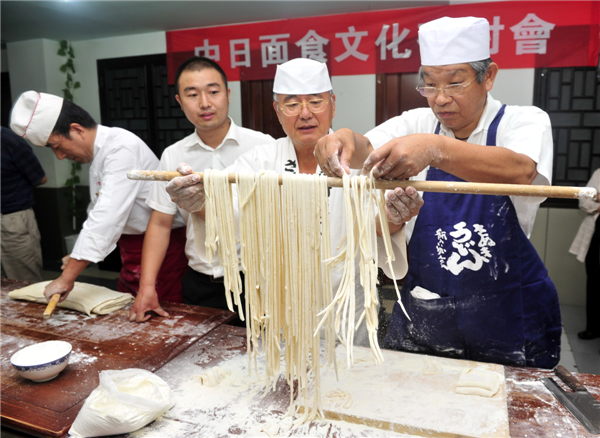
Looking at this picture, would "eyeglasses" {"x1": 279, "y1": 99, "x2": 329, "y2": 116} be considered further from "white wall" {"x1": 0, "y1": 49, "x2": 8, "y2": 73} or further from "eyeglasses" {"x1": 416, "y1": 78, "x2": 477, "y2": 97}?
"white wall" {"x1": 0, "y1": 49, "x2": 8, "y2": 73}

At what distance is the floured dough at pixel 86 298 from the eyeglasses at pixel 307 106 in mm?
1508

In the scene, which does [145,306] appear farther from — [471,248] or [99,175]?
[471,248]

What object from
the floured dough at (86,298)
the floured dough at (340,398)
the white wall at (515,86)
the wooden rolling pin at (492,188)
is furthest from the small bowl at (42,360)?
the white wall at (515,86)

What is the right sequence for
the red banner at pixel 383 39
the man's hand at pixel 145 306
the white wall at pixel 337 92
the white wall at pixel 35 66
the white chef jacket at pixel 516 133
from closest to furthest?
1. the white chef jacket at pixel 516 133
2. the man's hand at pixel 145 306
3. the red banner at pixel 383 39
4. the white wall at pixel 337 92
5. the white wall at pixel 35 66

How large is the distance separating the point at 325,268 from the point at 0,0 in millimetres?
5266

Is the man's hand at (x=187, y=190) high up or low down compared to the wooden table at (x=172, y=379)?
up

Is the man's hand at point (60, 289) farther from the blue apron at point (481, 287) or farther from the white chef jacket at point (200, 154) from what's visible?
the blue apron at point (481, 287)

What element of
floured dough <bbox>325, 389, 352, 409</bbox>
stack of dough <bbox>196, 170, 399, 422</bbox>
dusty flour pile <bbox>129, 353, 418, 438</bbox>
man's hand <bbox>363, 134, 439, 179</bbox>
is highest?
man's hand <bbox>363, 134, 439, 179</bbox>

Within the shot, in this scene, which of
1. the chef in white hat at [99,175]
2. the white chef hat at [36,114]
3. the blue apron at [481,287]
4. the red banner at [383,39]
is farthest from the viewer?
the red banner at [383,39]

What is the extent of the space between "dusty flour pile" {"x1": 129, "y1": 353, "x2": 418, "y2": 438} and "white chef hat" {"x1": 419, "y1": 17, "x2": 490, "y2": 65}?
149 cm

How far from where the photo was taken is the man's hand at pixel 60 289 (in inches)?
104

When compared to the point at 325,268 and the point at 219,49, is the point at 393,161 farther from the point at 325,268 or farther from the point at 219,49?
the point at 219,49

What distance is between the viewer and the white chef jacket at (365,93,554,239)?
1740mm

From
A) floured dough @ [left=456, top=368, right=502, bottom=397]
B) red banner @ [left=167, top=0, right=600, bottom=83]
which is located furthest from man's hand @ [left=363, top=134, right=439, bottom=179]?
red banner @ [left=167, top=0, right=600, bottom=83]
